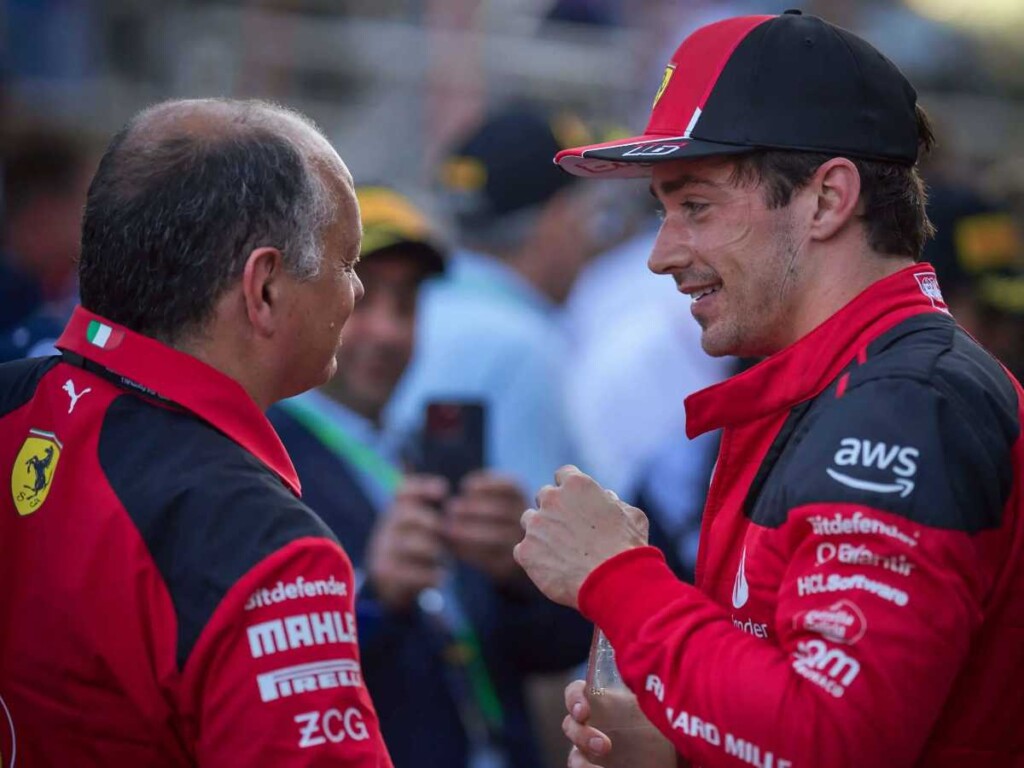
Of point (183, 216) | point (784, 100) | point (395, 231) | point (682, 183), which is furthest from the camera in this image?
point (395, 231)

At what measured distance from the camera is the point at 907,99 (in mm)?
2297

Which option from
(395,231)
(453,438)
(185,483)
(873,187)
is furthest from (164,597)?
(395,231)

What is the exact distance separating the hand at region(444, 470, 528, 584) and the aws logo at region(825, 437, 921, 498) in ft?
6.27

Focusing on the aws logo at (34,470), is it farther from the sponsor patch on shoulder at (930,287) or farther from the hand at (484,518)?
the hand at (484,518)

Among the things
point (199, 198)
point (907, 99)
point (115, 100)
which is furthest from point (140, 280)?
point (115, 100)

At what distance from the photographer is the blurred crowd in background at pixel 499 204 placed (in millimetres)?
4312

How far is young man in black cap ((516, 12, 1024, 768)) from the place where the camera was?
1845mm

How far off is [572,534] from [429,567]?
1.57m

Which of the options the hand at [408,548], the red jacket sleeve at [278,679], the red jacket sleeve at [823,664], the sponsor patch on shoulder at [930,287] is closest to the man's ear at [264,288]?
the red jacket sleeve at [278,679]

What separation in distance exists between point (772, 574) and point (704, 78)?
0.82m

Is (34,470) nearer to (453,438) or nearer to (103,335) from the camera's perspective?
(103,335)

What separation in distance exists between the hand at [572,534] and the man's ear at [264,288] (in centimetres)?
50

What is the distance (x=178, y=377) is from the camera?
2.11m

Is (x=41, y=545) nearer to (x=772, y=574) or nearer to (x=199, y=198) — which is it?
(x=199, y=198)
